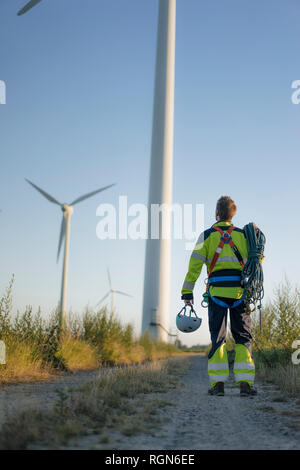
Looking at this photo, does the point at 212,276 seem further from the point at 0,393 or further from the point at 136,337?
the point at 136,337

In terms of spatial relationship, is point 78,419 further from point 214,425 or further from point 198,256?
point 198,256

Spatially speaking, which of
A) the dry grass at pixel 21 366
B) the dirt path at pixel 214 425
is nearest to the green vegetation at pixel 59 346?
the dry grass at pixel 21 366

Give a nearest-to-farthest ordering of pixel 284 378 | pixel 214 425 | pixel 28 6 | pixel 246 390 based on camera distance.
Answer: pixel 214 425 → pixel 246 390 → pixel 284 378 → pixel 28 6

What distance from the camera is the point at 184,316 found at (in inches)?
266

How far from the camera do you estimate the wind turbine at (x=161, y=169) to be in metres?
24.7

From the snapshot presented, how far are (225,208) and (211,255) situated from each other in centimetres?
79

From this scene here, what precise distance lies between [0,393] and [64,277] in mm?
9852

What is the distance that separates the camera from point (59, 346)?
10578 mm


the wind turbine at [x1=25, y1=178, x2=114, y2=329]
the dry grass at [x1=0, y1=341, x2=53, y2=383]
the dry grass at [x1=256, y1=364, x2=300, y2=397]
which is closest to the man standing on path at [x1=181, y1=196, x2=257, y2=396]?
the dry grass at [x1=256, y1=364, x2=300, y2=397]

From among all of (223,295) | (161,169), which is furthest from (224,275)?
(161,169)

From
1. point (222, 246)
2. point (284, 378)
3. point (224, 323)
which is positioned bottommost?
point (284, 378)

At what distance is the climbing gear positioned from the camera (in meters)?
6.35

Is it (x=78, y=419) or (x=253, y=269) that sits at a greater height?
(x=253, y=269)

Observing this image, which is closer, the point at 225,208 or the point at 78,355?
the point at 225,208
